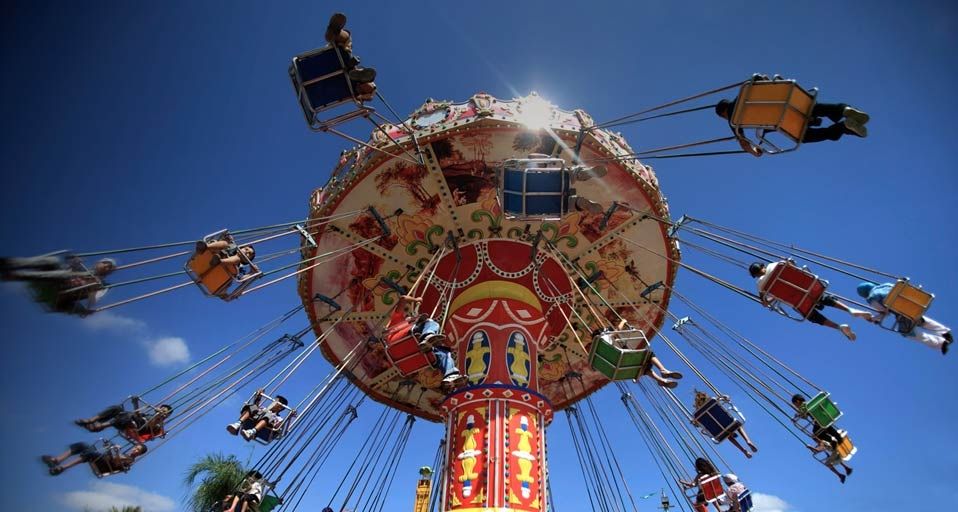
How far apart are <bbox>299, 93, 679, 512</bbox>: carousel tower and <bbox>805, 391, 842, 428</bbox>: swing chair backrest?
10.8 feet

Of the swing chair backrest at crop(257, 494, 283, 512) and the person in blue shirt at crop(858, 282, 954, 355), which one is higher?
the swing chair backrest at crop(257, 494, 283, 512)

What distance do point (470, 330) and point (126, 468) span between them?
568 centimetres

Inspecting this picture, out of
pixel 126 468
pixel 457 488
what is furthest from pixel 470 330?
pixel 126 468

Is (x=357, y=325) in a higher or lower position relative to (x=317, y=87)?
higher

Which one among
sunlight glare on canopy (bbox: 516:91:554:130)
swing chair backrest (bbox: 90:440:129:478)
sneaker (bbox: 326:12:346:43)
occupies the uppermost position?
sunlight glare on canopy (bbox: 516:91:554:130)

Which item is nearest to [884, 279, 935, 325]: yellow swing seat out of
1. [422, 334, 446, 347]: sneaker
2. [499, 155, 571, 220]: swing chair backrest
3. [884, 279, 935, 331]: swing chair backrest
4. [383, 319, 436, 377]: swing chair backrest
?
[884, 279, 935, 331]: swing chair backrest

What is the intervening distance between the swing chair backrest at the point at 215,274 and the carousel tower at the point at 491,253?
188 centimetres

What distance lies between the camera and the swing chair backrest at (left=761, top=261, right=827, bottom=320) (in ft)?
23.7

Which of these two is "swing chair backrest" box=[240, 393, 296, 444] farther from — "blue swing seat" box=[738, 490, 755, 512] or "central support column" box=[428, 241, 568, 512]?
"blue swing seat" box=[738, 490, 755, 512]

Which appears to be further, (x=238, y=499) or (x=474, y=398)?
(x=238, y=499)

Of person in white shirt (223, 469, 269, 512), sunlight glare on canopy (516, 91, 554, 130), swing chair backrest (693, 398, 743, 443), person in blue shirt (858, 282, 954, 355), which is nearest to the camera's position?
person in blue shirt (858, 282, 954, 355)

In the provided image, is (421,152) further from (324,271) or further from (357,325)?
(357,325)

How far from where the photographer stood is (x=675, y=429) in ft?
35.8

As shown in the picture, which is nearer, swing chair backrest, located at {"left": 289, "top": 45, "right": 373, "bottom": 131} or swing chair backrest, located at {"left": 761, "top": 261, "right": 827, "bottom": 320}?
swing chair backrest, located at {"left": 289, "top": 45, "right": 373, "bottom": 131}
